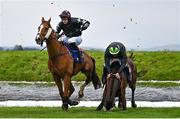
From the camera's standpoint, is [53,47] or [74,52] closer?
[53,47]

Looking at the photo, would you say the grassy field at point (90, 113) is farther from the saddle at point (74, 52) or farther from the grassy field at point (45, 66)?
the grassy field at point (45, 66)

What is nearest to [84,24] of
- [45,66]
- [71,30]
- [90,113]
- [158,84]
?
[71,30]

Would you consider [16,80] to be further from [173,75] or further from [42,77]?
[173,75]

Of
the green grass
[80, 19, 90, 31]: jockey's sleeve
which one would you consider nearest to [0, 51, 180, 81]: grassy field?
the green grass

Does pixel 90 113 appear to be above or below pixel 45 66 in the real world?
above

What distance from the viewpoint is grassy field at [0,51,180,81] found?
42875mm

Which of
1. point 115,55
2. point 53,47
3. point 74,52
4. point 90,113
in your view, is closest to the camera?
point 90,113

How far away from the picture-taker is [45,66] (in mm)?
45062

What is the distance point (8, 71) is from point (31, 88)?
34.4 feet

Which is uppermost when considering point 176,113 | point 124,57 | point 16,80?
point 124,57

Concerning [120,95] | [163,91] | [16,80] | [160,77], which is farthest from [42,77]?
[120,95]

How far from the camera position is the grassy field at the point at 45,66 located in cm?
4288

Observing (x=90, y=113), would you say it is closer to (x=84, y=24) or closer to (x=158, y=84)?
(x=84, y=24)

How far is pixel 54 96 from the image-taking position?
30969mm
